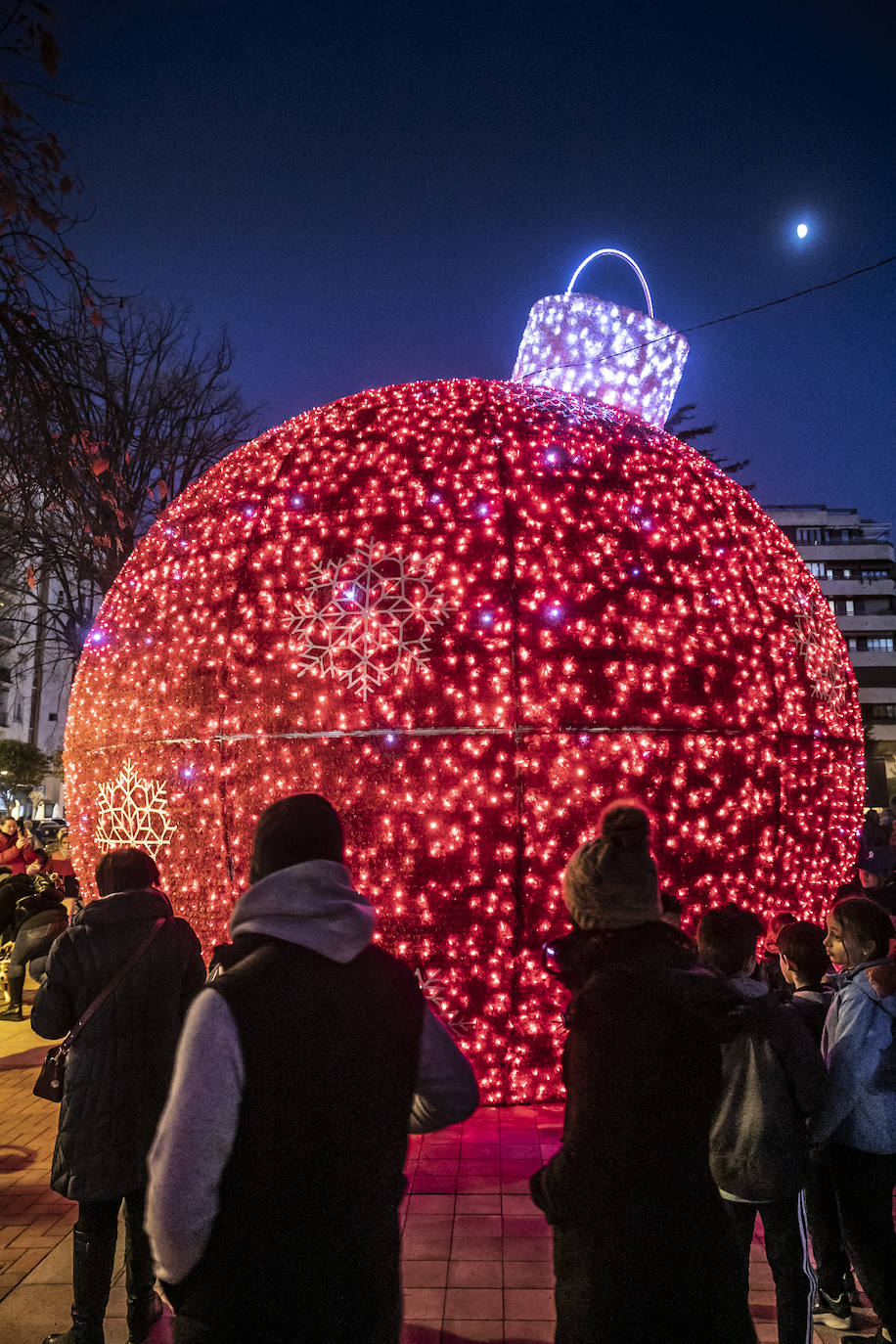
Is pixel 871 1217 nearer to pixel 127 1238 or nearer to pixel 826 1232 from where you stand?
pixel 826 1232

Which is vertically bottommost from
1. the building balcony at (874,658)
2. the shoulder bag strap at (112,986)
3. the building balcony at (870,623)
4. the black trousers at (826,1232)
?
the black trousers at (826,1232)

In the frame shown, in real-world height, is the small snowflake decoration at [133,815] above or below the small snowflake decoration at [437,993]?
above

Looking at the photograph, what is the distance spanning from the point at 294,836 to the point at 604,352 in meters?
6.29

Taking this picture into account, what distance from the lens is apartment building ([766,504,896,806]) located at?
220 ft

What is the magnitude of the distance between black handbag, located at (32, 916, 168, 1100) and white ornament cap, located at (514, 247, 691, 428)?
17.5 feet

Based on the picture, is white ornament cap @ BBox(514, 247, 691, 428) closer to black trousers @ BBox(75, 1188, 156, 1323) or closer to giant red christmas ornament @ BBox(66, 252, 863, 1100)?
giant red christmas ornament @ BBox(66, 252, 863, 1100)

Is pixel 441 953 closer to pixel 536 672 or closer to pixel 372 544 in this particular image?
pixel 536 672

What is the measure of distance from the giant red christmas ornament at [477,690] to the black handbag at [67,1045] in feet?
5.86

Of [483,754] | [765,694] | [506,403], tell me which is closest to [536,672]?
[483,754]

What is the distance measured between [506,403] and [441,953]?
3.55 meters

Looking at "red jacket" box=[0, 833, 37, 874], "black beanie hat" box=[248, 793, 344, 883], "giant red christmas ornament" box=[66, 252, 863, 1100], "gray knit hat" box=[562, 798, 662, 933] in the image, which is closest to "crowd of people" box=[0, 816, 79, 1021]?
"red jacket" box=[0, 833, 37, 874]

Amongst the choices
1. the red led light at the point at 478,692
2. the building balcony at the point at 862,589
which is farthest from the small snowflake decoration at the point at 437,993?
the building balcony at the point at 862,589

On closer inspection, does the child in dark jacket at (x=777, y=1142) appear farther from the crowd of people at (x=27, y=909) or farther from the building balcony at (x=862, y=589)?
the building balcony at (x=862, y=589)

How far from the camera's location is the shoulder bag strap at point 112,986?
11.5ft
